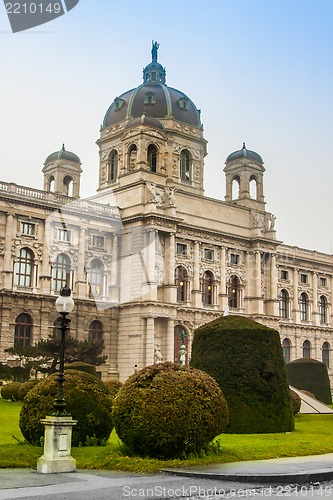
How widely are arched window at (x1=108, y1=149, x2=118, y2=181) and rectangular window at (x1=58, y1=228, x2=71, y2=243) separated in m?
14.1

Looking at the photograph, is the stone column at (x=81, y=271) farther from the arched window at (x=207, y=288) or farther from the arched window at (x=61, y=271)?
the arched window at (x=207, y=288)

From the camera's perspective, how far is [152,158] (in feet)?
203

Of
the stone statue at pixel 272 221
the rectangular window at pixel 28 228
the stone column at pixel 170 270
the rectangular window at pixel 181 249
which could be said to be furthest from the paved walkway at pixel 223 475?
the stone statue at pixel 272 221

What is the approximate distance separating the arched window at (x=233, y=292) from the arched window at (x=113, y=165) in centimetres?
1501

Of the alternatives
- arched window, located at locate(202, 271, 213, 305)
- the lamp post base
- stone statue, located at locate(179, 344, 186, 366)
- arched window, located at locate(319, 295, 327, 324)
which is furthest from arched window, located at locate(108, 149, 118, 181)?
the lamp post base

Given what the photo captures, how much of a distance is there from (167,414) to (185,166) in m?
53.7

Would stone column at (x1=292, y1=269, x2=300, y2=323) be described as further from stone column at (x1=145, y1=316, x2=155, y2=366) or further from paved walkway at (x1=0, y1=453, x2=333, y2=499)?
paved walkway at (x1=0, y1=453, x2=333, y2=499)

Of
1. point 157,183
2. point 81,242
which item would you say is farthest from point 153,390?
point 157,183

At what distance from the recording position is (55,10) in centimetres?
848

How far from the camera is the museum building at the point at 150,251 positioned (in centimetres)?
5038

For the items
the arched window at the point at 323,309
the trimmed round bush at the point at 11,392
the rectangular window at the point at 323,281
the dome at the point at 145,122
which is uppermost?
the dome at the point at 145,122

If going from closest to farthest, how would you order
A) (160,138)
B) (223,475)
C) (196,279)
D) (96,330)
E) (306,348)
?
(223,475) < (96,330) < (196,279) < (160,138) < (306,348)

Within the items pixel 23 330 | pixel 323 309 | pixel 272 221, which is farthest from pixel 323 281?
pixel 23 330

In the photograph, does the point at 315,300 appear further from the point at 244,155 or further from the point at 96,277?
the point at 96,277
